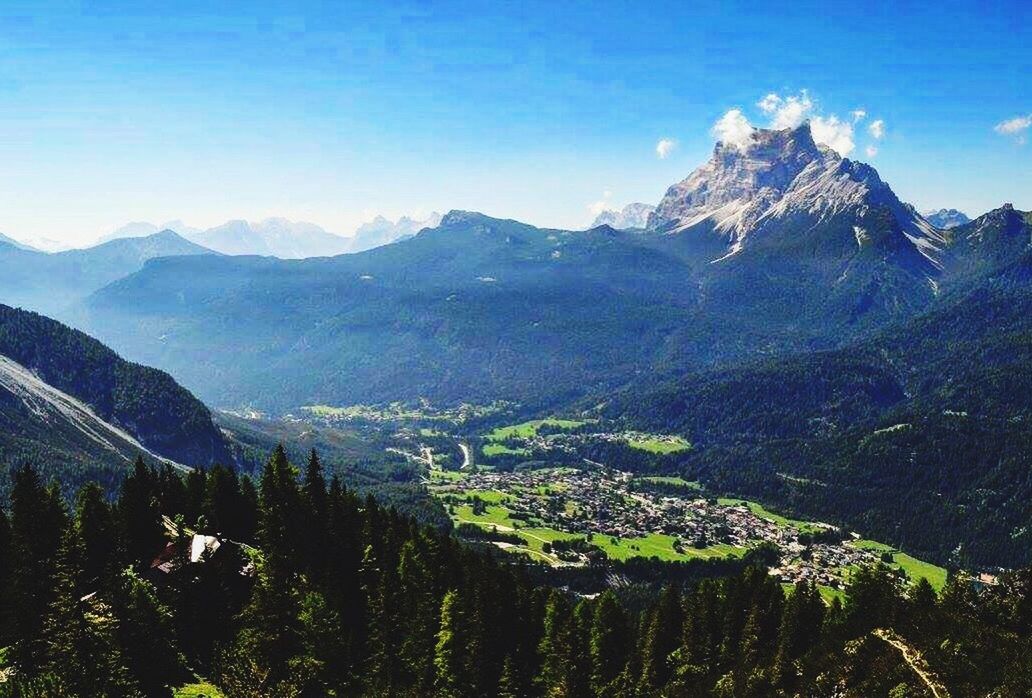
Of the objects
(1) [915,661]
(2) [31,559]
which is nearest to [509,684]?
A: (1) [915,661]

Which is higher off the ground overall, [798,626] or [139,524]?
[139,524]

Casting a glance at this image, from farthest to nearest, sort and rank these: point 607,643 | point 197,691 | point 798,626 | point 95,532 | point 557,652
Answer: point 607,643
point 557,652
point 798,626
point 95,532
point 197,691

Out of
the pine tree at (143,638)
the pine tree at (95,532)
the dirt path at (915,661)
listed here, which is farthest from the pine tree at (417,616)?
the dirt path at (915,661)

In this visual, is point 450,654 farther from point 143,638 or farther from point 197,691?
point 143,638

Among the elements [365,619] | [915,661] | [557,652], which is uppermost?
[915,661]

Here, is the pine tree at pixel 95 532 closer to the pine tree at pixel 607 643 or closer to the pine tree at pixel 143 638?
the pine tree at pixel 143 638

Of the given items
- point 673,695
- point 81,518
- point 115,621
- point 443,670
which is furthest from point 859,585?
point 81,518

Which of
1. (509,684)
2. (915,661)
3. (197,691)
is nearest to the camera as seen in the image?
(915,661)

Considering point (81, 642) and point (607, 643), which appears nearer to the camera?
point (81, 642)
